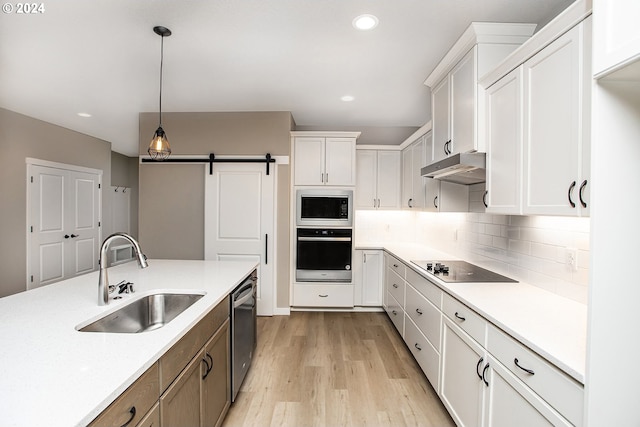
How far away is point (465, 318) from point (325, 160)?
2.63 metres

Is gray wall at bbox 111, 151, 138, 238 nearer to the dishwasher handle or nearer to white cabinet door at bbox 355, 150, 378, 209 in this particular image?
white cabinet door at bbox 355, 150, 378, 209

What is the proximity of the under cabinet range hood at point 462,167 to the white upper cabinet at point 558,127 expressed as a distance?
40 centimetres

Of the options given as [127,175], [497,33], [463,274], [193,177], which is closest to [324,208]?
[193,177]

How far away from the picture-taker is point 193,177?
3.88 meters

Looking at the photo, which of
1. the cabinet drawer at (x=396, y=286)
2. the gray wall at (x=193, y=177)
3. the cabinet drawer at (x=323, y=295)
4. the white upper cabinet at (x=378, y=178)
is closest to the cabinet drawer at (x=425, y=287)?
the cabinet drawer at (x=396, y=286)

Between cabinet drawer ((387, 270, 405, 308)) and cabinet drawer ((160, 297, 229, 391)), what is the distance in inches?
75.1

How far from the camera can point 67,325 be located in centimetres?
123

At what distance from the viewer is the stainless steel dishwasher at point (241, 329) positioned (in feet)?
6.40

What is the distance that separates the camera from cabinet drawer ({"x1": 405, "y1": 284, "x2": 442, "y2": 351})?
82.2 inches

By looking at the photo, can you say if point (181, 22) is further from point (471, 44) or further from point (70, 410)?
point (70, 410)

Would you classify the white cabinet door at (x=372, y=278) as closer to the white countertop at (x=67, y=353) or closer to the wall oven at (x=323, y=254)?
the wall oven at (x=323, y=254)

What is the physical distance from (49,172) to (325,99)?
4.45 m

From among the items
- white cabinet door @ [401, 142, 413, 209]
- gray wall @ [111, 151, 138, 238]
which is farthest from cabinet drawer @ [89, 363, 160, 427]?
gray wall @ [111, 151, 138, 238]

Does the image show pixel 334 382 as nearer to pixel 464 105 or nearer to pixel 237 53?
pixel 464 105
